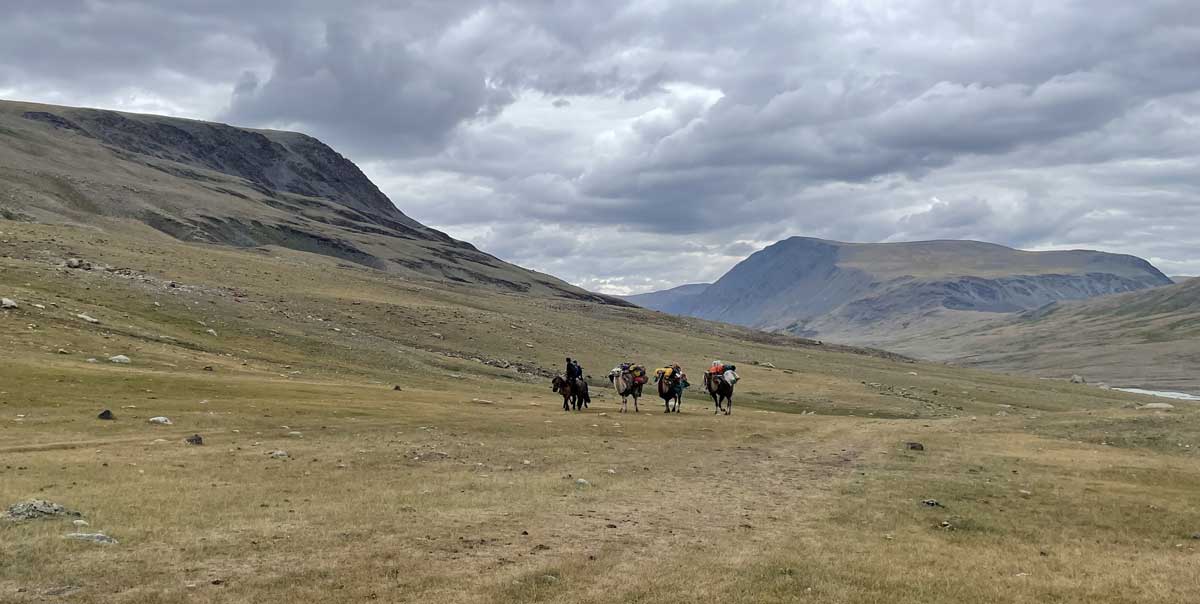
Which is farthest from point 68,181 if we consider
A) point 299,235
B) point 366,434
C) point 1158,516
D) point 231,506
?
point 1158,516

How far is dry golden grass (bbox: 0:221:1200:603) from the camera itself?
14.0m

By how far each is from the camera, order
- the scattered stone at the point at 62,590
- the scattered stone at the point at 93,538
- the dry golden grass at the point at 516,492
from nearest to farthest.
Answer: the scattered stone at the point at 62,590
the dry golden grass at the point at 516,492
the scattered stone at the point at 93,538

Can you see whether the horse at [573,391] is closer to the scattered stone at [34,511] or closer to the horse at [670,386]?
the horse at [670,386]

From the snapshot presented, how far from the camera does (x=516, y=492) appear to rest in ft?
70.5

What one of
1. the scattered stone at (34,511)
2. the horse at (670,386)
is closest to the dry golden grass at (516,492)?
the scattered stone at (34,511)

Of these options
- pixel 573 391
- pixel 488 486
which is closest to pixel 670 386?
pixel 573 391

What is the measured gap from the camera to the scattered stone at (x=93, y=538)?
14.5 meters

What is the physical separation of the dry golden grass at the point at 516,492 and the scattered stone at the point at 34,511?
48cm

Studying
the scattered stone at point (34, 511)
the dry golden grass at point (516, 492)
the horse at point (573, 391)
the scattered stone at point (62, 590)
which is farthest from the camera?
the horse at point (573, 391)

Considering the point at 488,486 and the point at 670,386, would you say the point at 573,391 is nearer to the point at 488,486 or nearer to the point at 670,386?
the point at 670,386

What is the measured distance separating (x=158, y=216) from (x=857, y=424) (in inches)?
6083

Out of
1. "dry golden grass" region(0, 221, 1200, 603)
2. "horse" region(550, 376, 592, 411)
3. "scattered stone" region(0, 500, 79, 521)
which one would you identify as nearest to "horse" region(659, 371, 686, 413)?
"dry golden grass" region(0, 221, 1200, 603)

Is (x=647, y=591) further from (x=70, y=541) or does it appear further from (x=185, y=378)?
(x=185, y=378)

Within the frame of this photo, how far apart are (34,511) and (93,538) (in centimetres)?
220
